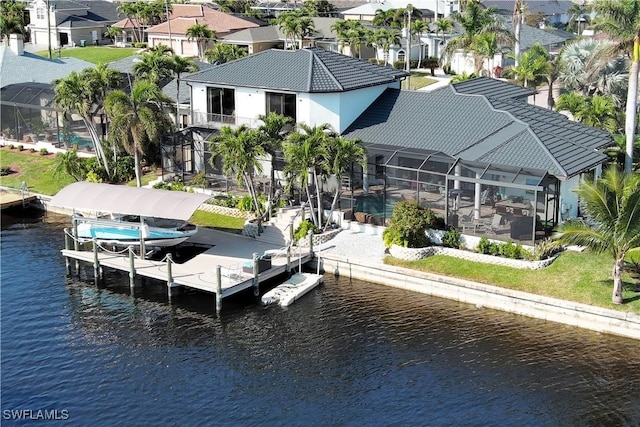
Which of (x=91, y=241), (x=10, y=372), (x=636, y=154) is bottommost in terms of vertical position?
(x=10, y=372)

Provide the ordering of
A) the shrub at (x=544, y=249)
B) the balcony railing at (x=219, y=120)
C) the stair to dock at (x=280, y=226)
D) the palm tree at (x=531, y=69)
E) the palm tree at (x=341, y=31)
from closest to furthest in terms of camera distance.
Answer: the shrub at (x=544, y=249)
the stair to dock at (x=280, y=226)
the balcony railing at (x=219, y=120)
the palm tree at (x=531, y=69)
the palm tree at (x=341, y=31)

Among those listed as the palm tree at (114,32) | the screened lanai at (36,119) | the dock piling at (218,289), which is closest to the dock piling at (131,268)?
the dock piling at (218,289)

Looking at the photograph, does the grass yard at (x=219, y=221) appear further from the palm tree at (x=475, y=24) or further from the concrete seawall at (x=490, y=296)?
the palm tree at (x=475, y=24)

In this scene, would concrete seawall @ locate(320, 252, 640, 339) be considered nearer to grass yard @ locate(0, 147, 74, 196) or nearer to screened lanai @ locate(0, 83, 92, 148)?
grass yard @ locate(0, 147, 74, 196)

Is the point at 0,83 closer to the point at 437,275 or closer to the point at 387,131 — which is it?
the point at 387,131

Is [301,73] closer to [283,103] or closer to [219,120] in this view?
[283,103]

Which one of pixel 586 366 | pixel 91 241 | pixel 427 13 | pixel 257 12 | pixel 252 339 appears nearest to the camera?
pixel 586 366

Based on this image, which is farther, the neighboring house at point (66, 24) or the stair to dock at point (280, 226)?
the neighboring house at point (66, 24)

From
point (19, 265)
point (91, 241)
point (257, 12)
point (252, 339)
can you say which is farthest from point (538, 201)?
point (257, 12)

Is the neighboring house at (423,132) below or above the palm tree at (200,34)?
below
